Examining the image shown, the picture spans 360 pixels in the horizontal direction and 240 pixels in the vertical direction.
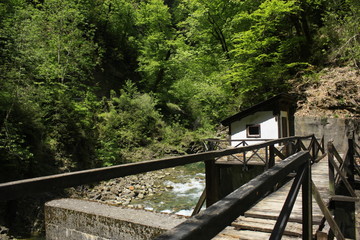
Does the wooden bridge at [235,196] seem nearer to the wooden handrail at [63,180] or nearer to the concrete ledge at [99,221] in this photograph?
the wooden handrail at [63,180]

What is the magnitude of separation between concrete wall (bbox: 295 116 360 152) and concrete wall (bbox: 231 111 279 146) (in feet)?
4.58

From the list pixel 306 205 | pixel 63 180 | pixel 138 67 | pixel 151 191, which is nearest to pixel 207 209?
pixel 63 180

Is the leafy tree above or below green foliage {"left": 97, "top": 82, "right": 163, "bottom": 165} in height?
above

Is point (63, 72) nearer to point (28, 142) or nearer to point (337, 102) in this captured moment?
point (28, 142)

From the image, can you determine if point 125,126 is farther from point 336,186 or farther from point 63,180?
point 63,180

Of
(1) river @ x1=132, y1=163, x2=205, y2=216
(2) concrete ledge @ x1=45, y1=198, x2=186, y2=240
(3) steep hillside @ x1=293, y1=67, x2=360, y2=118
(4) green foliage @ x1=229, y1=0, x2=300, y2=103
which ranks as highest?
(4) green foliage @ x1=229, y1=0, x2=300, y2=103

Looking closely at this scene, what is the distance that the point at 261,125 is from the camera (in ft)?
52.7

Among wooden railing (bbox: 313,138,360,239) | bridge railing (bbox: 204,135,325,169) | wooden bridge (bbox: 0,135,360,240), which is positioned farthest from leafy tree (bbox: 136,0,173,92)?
wooden bridge (bbox: 0,135,360,240)

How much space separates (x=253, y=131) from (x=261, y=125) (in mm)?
651

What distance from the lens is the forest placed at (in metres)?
12.1

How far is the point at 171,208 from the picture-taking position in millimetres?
13117

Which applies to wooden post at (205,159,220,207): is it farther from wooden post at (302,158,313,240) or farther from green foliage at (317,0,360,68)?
green foliage at (317,0,360,68)

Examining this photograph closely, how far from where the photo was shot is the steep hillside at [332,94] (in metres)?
15.3

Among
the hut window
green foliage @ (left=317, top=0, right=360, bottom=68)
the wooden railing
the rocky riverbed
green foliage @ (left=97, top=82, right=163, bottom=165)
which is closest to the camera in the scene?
the wooden railing
